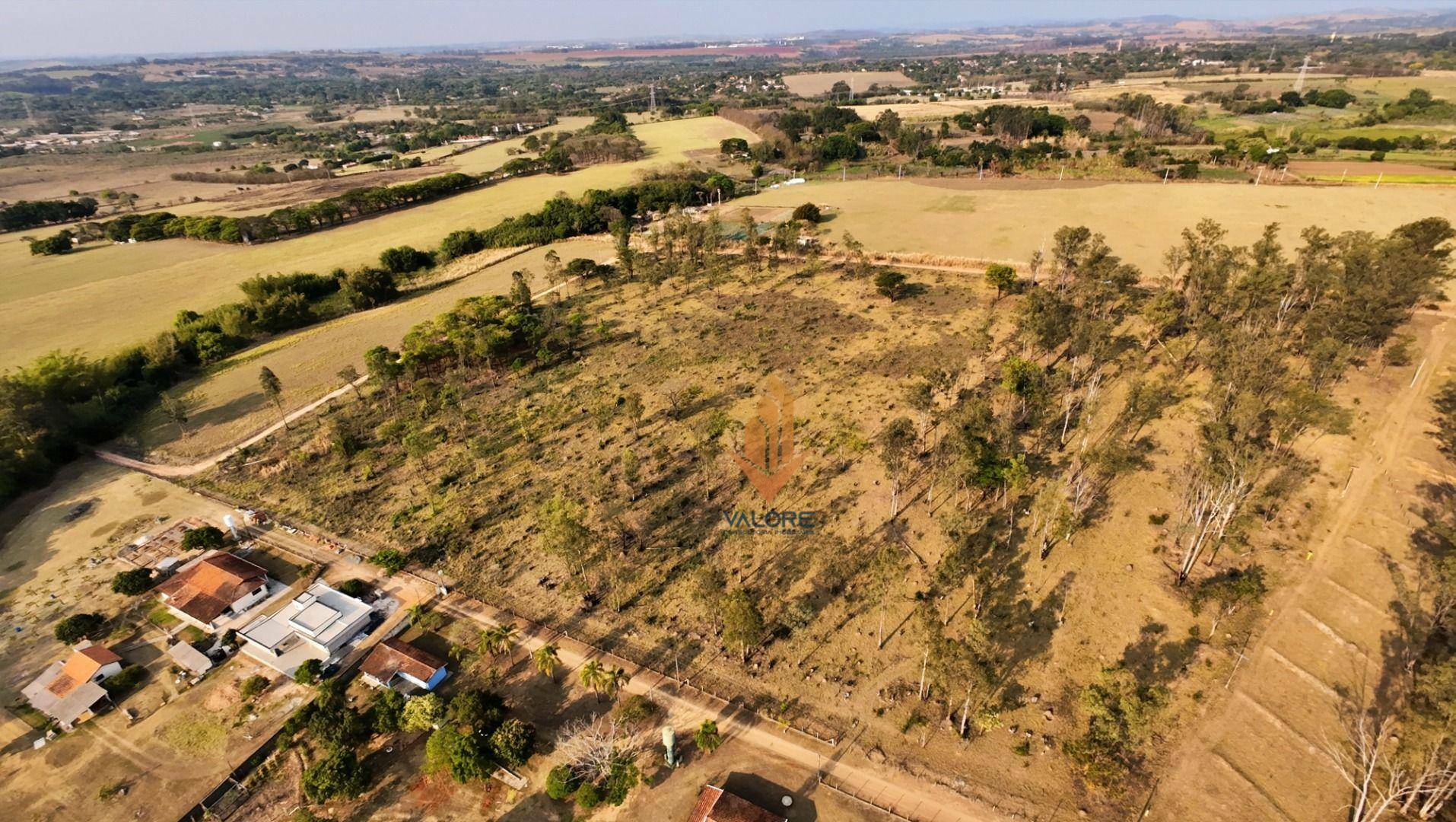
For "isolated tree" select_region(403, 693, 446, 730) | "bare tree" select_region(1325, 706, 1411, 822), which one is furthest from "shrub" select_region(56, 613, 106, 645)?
"bare tree" select_region(1325, 706, 1411, 822)

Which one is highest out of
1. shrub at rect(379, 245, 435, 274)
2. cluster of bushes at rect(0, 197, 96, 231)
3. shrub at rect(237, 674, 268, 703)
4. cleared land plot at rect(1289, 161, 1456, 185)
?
cleared land plot at rect(1289, 161, 1456, 185)

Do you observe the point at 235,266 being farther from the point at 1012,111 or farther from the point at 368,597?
the point at 1012,111

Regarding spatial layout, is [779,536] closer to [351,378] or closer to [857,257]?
[351,378]

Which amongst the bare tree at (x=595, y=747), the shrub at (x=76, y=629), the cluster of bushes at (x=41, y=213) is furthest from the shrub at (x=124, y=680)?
the cluster of bushes at (x=41, y=213)

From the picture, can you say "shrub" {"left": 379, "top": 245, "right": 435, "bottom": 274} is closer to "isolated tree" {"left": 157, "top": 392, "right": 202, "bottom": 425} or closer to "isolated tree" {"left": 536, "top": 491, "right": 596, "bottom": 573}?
"isolated tree" {"left": 157, "top": 392, "right": 202, "bottom": 425}

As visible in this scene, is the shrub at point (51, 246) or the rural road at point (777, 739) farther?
the shrub at point (51, 246)

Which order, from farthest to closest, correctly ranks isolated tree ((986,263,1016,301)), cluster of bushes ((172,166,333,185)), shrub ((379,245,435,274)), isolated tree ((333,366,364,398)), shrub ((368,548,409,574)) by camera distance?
1. cluster of bushes ((172,166,333,185))
2. shrub ((379,245,435,274))
3. isolated tree ((986,263,1016,301))
4. isolated tree ((333,366,364,398))
5. shrub ((368,548,409,574))

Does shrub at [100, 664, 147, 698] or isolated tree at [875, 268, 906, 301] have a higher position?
isolated tree at [875, 268, 906, 301]

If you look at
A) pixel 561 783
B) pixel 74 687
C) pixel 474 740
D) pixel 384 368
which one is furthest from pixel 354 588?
pixel 384 368

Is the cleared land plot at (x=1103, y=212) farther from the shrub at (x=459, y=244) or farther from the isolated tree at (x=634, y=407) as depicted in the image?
the shrub at (x=459, y=244)
